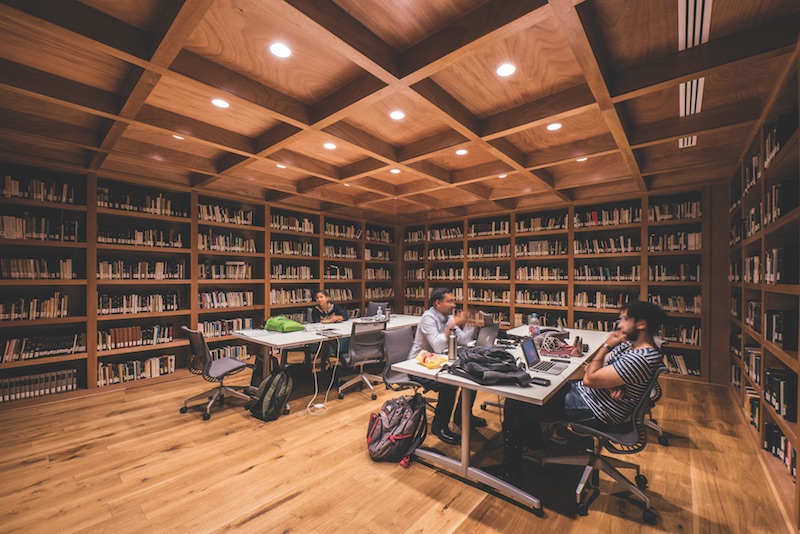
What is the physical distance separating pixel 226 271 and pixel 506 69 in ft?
16.2

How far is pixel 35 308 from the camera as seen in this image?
3.85 metres

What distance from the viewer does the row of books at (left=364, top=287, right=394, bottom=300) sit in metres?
7.62

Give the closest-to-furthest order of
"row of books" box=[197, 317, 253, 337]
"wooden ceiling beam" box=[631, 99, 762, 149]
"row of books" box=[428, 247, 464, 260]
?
"wooden ceiling beam" box=[631, 99, 762, 149] < "row of books" box=[197, 317, 253, 337] < "row of books" box=[428, 247, 464, 260]

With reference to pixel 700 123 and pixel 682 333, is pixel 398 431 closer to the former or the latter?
pixel 700 123

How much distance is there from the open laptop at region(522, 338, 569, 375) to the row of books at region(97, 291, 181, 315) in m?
4.81

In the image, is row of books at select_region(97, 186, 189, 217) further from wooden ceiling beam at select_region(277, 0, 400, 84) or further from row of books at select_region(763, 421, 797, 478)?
row of books at select_region(763, 421, 797, 478)

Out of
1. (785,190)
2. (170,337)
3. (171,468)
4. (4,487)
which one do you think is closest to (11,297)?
(170,337)

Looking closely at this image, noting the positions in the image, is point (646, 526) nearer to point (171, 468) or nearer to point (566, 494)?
point (566, 494)

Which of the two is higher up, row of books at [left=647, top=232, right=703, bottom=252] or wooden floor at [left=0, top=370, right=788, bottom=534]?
row of books at [left=647, top=232, right=703, bottom=252]

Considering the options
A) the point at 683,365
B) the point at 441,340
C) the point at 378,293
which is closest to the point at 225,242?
the point at 378,293

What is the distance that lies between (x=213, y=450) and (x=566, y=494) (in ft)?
9.10

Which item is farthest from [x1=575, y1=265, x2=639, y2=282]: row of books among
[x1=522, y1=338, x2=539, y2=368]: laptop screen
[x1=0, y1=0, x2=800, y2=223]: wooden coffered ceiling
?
[x1=522, y1=338, x2=539, y2=368]: laptop screen

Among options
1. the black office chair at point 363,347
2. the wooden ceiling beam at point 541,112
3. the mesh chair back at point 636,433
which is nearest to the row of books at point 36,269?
the black office chair at point 363,347

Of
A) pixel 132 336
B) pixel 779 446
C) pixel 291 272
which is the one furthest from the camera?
pixel 291 272
